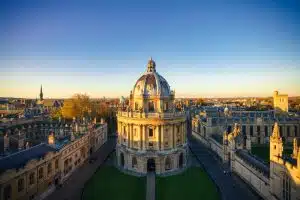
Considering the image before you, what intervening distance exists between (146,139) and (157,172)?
19.9 feet

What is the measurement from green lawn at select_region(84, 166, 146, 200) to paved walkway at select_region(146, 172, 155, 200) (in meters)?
0.62

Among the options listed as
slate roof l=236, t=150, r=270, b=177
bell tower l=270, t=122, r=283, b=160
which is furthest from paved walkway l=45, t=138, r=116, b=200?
bell tower l=270, t=122, r=283, b=160

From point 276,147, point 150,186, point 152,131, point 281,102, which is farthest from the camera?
point 281,102

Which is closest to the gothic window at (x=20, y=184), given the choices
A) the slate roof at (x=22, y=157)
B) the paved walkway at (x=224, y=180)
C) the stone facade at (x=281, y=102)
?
the slate roof at (x=22, y=157)

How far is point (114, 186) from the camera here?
3406 cm

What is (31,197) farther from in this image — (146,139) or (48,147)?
(146,139)

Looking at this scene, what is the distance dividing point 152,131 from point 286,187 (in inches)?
855

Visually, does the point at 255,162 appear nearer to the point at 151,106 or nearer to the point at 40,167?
the point at 151,106

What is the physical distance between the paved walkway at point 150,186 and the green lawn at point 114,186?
2.04 ft

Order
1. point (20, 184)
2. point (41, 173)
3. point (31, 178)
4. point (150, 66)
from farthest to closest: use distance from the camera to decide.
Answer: point (150, 66)
point (41, 173)
point (31, 178)
point (20, 184)

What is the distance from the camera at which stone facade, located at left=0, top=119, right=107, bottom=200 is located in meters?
24.6

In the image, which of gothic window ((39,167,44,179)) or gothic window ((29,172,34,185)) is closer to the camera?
gothic window ((29,172,34,185))

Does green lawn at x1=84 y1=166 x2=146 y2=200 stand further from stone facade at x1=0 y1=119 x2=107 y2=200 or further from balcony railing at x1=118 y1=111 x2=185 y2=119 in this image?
balcony railing at x1=118 y1=111 x2=185 y2=119

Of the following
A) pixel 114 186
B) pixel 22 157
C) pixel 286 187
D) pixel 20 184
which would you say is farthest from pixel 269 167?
pixel 22 157
